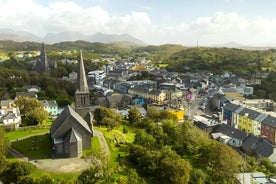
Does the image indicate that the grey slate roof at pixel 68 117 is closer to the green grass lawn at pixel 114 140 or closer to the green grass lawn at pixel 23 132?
the green grass lawn at pixel 114 140

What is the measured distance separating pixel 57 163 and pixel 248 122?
3731 centimetres

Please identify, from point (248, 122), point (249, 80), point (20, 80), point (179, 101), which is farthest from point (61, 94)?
point (249, 80)

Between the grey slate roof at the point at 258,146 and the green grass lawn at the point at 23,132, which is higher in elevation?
the green grass lawn at the point at 23,132

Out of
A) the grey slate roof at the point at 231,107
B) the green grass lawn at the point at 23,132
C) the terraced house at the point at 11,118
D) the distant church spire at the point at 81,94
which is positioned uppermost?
the distant church spire at the point at 81,94

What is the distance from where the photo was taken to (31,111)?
44.5m

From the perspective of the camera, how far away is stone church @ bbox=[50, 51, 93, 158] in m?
30.3

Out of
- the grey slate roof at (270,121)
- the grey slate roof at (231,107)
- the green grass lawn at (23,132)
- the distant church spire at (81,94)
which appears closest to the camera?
the distant church spire at (81,94)

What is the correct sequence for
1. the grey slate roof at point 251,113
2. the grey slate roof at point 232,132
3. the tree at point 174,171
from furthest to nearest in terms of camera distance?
the grey slate roof at point 251,113 → the grey slate roof at point 232,132 → the tree at point 174,171

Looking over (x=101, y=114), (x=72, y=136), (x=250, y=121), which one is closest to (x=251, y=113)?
(x=250, y=121)

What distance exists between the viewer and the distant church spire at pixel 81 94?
3359 centimetres

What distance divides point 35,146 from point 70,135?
556 cm

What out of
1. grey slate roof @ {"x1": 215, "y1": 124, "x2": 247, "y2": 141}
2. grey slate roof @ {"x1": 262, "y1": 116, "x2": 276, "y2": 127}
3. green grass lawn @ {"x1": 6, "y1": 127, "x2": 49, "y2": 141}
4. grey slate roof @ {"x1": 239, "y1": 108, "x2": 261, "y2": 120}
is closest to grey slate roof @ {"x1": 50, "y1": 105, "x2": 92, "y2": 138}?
green grass lawn @ {"x1": 6, "y1": 127, "x2": 49, "y2": 141}

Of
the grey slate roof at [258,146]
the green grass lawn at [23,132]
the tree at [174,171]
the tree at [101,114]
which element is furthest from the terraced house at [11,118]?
the grey slate roof at [258,146]

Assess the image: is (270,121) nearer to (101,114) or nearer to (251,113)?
(251,113)
